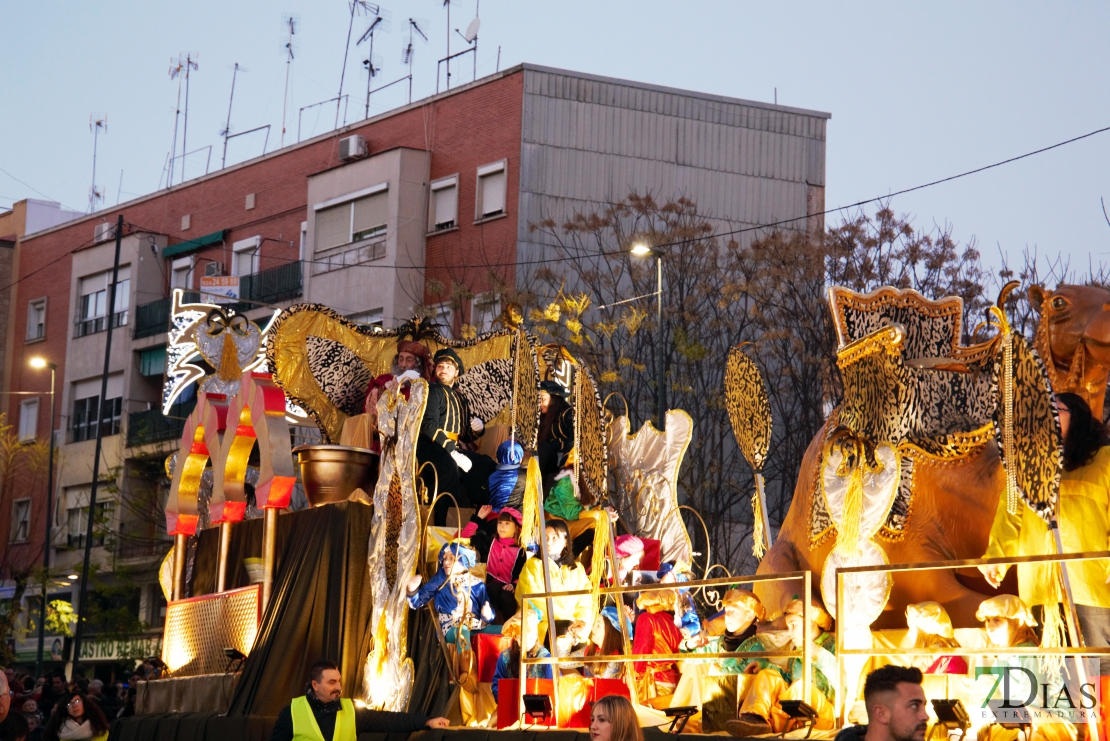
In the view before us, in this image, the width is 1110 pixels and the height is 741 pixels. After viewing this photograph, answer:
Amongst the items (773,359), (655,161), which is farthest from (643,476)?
(655,161)

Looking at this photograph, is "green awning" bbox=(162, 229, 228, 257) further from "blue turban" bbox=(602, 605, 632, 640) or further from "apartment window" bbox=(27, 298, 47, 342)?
"blue turban" bbox=(602, 605, 632, 640)

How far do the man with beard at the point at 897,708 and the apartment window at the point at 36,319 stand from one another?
41.2 meters

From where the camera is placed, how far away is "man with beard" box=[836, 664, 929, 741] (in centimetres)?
528

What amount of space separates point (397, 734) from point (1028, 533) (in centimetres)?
546

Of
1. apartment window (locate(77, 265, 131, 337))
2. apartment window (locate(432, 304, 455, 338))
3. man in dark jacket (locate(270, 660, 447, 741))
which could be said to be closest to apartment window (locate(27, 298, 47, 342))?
apartment window (locate(77, 265, 131, 337))

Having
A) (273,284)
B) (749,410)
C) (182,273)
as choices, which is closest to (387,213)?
(273,284)

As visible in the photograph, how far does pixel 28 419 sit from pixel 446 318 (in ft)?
63.7

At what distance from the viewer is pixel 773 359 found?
26.7m

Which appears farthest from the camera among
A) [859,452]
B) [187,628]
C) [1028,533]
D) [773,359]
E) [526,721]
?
[773,359]

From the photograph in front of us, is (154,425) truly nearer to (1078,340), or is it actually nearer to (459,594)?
(459,594)

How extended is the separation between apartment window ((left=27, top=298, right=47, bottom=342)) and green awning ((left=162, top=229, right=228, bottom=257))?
5836mm

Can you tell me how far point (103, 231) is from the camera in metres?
41.8

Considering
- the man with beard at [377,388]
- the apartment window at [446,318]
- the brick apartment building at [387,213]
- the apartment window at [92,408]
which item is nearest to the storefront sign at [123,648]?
the brick apartment building at [387,213]

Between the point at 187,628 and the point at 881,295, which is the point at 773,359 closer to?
the point at 187,628
